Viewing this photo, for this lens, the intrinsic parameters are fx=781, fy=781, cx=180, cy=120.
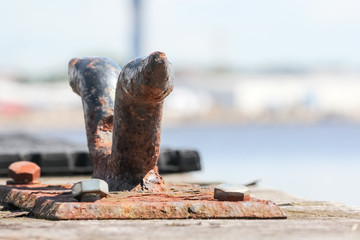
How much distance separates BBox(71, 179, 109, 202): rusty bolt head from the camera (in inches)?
94.7

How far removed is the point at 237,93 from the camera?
3361 inches

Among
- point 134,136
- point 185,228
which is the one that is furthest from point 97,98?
point 185,228

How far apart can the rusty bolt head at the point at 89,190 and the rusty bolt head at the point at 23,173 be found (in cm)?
101

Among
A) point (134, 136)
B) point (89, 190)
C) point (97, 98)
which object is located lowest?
point (89, 190)

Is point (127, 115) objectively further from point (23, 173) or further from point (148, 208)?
point (23, 173)

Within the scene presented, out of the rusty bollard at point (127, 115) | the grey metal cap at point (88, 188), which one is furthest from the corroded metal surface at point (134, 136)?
the grey metal cap at point (88, 188)

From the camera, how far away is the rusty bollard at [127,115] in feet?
8.37

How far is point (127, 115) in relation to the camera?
290 cm

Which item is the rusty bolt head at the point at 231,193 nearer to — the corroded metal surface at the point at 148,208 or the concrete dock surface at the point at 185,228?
the corroded metal surface at the point at 148,208

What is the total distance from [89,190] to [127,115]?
55 centimetres

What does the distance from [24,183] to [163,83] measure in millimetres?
1214

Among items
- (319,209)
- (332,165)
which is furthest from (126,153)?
(332,165)

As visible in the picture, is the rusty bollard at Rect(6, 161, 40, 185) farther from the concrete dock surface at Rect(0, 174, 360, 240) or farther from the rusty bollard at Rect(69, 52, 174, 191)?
the concrete dock surface at Rect(0, 174, 360, 240)

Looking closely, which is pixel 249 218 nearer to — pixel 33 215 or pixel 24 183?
pixel 33 215
